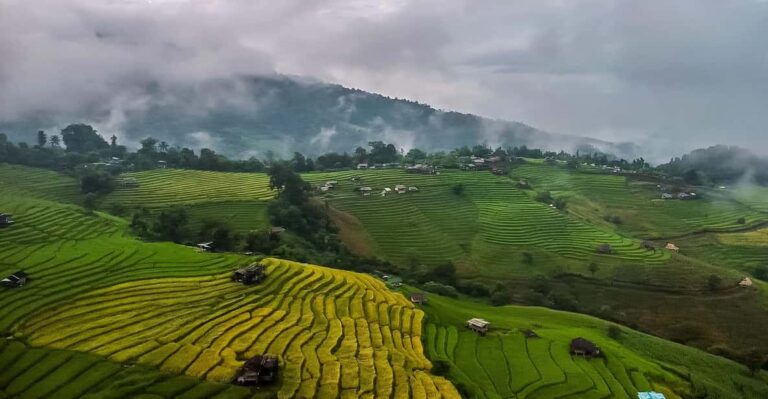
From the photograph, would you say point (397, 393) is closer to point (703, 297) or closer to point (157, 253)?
point (157, 253)

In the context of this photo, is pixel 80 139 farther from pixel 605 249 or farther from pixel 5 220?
pixel 605 249

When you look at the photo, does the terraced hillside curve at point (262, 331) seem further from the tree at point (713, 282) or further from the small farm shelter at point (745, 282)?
the small farm shelter at point (745, 282)

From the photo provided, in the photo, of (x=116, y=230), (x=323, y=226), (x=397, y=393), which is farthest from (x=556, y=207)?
(x=397, y=393)

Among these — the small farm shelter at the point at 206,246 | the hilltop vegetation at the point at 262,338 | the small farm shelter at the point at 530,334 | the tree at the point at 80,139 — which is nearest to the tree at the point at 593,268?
the hilltop vegetation at the point at 262,338

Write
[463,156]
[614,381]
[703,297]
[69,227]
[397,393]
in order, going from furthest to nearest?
[463,156], [703,297], [69,227], [614,381], [397,393]

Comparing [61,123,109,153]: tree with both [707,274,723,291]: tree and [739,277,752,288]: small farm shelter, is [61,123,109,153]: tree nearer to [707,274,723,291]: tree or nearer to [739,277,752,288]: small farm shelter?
[707,274,723,291]: tree
